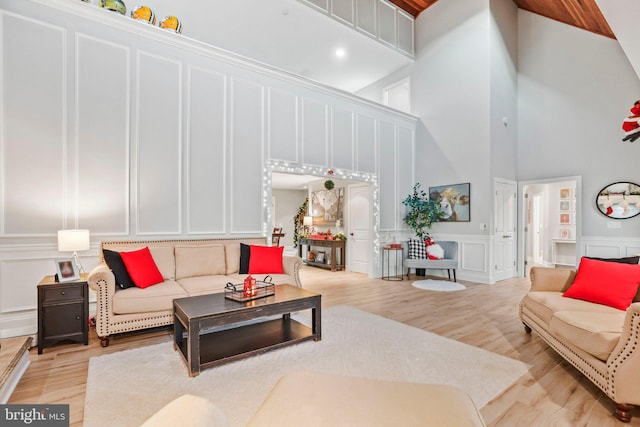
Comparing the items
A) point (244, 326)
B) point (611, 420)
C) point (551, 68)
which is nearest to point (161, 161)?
point (244, 326)

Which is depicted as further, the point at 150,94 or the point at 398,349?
the point at 150,94

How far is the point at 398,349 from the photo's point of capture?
305 cm

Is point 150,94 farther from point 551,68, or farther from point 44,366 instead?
point 551,68

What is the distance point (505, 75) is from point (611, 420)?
6757mm

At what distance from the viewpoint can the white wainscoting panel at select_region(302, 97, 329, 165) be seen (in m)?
5.87

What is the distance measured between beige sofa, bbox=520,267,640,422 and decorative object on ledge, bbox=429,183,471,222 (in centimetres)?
361

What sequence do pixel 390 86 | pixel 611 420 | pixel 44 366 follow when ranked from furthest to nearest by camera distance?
pixel 390 86 → pixel 44 366 → pixel 611 420

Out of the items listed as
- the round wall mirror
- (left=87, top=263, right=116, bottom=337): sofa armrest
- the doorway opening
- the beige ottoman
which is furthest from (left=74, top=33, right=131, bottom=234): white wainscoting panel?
the round wall mirror

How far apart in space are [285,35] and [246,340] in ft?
18.9

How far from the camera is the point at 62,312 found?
311 cm

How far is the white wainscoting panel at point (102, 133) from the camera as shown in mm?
3871

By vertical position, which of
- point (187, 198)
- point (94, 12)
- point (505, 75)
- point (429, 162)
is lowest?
point (187, 198)

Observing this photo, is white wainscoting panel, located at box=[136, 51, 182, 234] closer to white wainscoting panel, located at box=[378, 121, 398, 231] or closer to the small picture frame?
the small picture frame

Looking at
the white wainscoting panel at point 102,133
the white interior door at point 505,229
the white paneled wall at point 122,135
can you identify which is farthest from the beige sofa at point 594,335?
the white wainscoting panel at point 102,133
